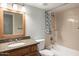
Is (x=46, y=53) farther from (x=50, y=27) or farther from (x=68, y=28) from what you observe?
(x=68, y=28)

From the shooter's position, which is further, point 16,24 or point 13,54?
point 16,24

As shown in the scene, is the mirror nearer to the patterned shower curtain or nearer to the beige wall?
the patterned shower curtain

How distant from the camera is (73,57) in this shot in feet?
3.64

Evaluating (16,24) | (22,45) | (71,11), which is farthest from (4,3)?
(71,11)

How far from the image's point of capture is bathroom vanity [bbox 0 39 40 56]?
1048 millimetres

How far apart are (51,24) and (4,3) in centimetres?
68

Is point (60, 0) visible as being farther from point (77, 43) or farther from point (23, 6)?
point (77, 43)

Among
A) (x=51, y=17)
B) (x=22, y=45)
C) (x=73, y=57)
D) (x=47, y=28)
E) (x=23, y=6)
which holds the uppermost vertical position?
(x=23, y=6)

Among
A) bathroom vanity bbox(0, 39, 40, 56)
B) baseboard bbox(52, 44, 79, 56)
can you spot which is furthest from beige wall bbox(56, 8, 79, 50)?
bathroom vanity bbox(0, 39, 40, 56)

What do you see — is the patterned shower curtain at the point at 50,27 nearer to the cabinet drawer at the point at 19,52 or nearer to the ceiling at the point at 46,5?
the ceiling at the point at 46,5

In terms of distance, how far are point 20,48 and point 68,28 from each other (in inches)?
28.1

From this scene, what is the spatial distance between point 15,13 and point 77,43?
0.95 m

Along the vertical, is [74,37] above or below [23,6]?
below

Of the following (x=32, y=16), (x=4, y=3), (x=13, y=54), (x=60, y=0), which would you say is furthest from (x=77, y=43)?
(x=4, y=3)
